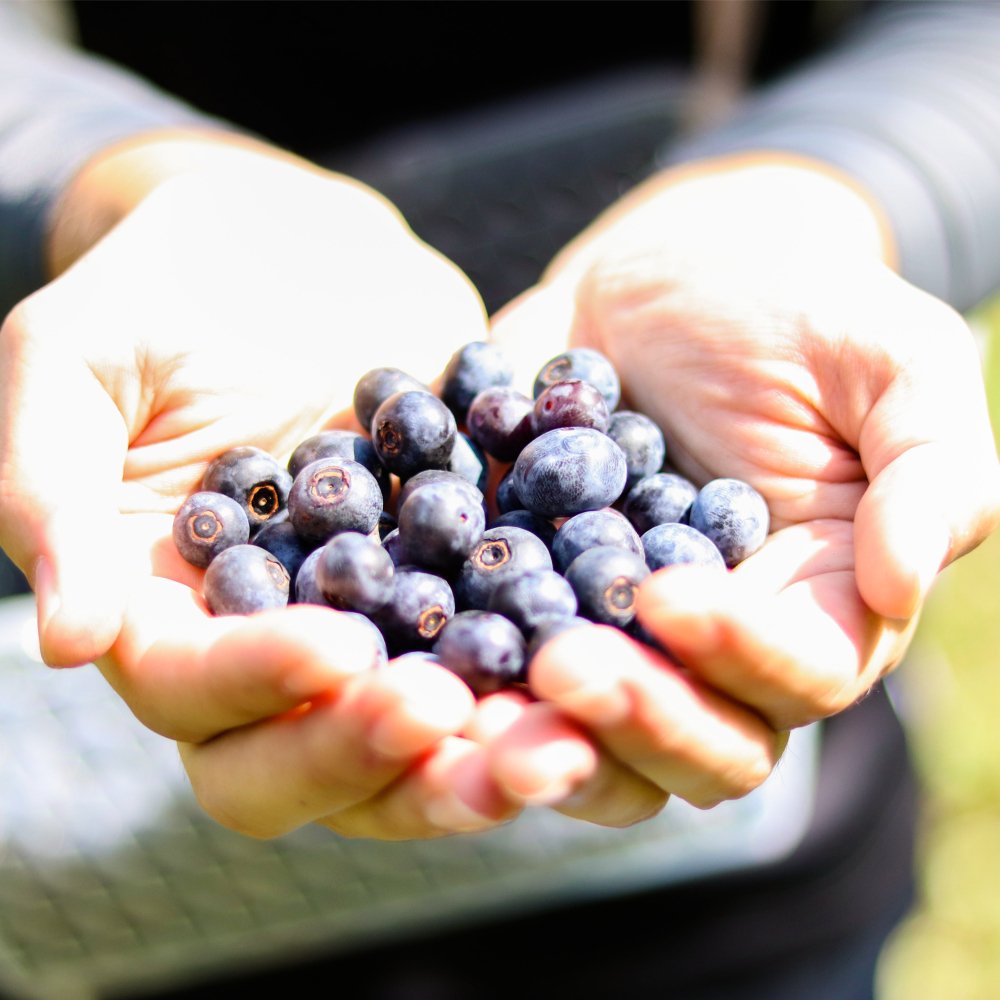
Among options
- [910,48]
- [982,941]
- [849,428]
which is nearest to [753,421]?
[849,428]

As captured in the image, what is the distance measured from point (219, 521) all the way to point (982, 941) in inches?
107

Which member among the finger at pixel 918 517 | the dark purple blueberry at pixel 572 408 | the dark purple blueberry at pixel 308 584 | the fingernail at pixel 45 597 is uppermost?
the finger at pixel 918 517

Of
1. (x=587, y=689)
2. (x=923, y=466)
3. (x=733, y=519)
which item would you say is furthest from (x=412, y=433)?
(x=923, y=466)

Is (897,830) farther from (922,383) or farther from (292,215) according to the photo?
(292,215)

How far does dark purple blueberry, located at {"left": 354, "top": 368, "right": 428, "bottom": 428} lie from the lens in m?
1.72

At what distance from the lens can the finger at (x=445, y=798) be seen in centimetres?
110

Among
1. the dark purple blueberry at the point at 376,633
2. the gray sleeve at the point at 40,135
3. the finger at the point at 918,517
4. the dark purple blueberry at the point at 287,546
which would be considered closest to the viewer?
the finger at the point at 918,517

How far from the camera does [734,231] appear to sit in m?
1.89

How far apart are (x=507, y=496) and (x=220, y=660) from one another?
66 centimetres

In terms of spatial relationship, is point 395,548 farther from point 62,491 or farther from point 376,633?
point 62,491

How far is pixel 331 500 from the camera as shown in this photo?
1.50 meters

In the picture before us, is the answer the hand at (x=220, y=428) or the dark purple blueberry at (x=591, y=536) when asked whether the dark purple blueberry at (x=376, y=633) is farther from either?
the dark purple blueberry at (x=591, y=536)

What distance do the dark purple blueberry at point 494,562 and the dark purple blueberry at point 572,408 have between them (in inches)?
9.2

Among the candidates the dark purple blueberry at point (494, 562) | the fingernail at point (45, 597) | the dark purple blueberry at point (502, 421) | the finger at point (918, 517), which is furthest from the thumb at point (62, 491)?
the finger at point (918, 517)
